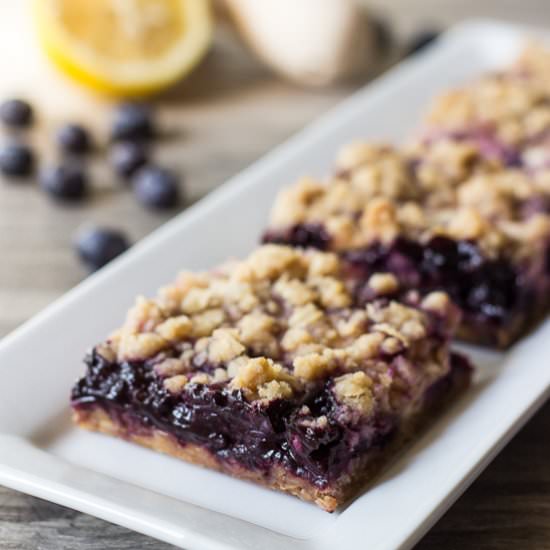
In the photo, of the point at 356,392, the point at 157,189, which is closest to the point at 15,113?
the point at 157,189

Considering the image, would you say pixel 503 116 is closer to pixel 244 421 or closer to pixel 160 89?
pixel 160 89

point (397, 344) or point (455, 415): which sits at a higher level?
point (397, 344)

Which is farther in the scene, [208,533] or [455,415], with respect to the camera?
[455,415]

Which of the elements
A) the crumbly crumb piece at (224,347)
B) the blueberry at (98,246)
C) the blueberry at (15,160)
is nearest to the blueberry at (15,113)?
the blueberry at (15,160)

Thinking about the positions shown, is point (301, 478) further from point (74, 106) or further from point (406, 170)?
point (74, 106)

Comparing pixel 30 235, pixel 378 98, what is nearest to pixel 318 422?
pixel 30 235

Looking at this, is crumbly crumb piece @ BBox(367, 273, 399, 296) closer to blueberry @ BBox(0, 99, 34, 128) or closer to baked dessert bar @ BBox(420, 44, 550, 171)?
baked dessert bar @ BBox(420, 44, 550, 171)

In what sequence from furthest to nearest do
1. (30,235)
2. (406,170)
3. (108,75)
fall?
(108,75) → (30,235) → (406,170)

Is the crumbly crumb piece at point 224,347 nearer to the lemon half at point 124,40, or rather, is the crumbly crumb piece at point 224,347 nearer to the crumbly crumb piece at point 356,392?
the crumbly crumb piece at point 356,392
